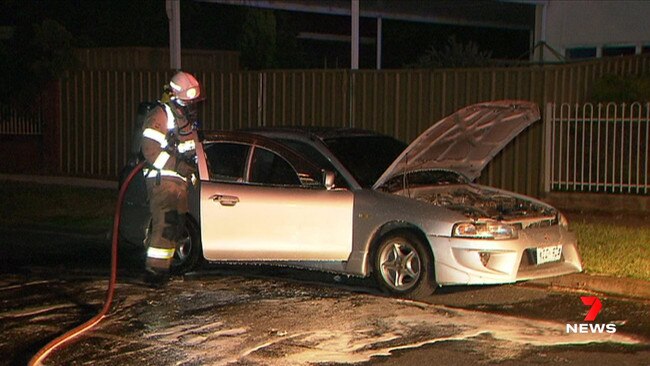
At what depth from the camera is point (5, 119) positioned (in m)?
21.0

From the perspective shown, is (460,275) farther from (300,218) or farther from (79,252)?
(79,252)

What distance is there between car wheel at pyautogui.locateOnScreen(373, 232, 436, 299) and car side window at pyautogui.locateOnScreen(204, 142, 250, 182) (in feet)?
5.10

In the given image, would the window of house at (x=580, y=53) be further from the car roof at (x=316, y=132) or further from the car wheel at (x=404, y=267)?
the car wheel at (x=404, y=267)

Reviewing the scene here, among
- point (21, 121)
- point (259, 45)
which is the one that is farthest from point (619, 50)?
point (21, 121)

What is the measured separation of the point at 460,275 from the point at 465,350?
4.89 feet

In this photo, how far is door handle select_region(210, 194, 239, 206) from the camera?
363 inches

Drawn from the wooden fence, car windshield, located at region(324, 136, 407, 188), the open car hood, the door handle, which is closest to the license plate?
the open car hood

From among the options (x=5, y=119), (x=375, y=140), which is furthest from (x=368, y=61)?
(x=375, y=140)

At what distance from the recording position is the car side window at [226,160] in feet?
31.0

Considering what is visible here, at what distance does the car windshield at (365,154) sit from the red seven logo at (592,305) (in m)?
2.08

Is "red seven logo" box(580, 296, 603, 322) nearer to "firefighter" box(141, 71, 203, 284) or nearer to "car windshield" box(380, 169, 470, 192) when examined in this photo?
"car windshield" box(380, 169, 470, 192)

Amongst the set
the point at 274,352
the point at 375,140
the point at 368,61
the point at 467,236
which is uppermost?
the point at 368,61

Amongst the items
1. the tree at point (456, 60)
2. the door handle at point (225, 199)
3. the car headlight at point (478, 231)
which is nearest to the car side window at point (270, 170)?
the door handle at point (225, 199)

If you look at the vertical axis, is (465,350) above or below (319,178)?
below
